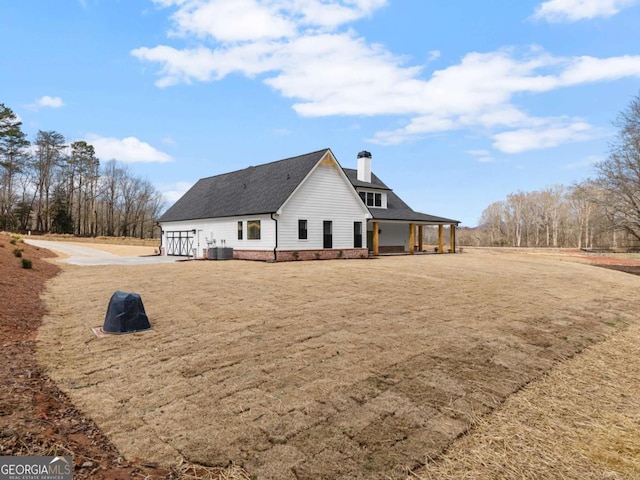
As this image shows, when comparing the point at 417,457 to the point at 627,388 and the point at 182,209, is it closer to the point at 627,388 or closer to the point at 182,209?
the point at 627,388

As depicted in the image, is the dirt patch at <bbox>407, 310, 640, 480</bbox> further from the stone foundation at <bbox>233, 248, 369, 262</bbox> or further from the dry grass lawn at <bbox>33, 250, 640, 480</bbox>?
the stone foundation at <bbox>233, 248, 369, 262</bbox>

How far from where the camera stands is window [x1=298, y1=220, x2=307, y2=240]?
22992mm

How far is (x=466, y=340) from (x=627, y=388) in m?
2.51

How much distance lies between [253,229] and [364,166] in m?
12.4

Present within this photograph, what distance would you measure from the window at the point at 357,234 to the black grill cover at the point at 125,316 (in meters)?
19.4

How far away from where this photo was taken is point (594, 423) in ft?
15.8

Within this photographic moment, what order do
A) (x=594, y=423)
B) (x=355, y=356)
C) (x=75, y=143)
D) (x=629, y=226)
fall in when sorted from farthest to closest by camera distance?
1. (x=75, y=143)
2. (x=629, y=226)
3. (x=355, y=356)
4. (x=594, y=423)

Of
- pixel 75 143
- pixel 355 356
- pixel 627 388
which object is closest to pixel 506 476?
pixel 355 356

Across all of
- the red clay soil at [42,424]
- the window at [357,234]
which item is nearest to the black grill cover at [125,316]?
the red clay soil at [42,424]

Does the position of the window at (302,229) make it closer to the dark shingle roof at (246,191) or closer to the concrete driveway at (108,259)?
the dark shingle roof at (246,191)

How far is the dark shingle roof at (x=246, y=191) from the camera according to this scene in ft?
76.5

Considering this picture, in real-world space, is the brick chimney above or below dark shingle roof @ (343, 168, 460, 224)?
above

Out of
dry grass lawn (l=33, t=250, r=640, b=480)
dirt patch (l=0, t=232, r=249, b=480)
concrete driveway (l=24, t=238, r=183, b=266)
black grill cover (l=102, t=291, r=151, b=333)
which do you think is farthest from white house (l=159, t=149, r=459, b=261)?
dirt patch (l=0, t=232, r=249, b=480)

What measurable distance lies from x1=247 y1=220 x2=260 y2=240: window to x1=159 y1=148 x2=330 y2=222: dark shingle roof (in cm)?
62
